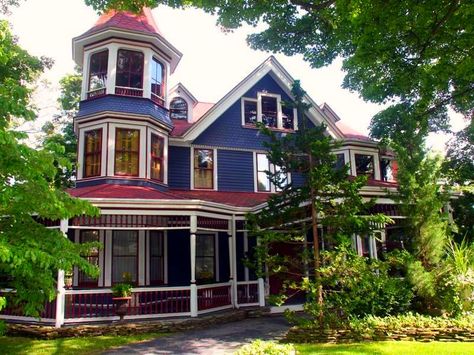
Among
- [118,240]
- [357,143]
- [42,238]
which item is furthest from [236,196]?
[42,238]

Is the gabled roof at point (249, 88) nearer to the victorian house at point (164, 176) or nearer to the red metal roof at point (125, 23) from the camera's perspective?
the victorian house at point (164, 176)

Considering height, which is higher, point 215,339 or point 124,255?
point 124,255

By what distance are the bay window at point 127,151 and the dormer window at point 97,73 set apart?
2.11 metres

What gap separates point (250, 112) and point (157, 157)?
525cm

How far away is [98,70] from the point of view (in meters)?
16.5

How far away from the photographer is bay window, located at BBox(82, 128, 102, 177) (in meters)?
15.4

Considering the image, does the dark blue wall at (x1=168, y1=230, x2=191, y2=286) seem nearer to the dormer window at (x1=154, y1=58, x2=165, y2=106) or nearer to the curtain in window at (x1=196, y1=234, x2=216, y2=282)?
the curtain in window at (x1=196, y1=234, x2=216, y2=282)

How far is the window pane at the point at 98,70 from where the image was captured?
16.4 meters

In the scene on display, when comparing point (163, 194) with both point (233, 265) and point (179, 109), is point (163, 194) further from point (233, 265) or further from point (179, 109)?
point (179, 109)

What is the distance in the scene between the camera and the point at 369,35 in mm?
9625

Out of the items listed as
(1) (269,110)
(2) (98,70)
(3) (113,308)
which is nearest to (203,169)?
(1) (269,110)

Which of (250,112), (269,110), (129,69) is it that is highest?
(129,69)

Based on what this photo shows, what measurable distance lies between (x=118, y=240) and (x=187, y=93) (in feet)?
27.7

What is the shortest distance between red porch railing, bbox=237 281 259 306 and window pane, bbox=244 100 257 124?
25.0 ft
